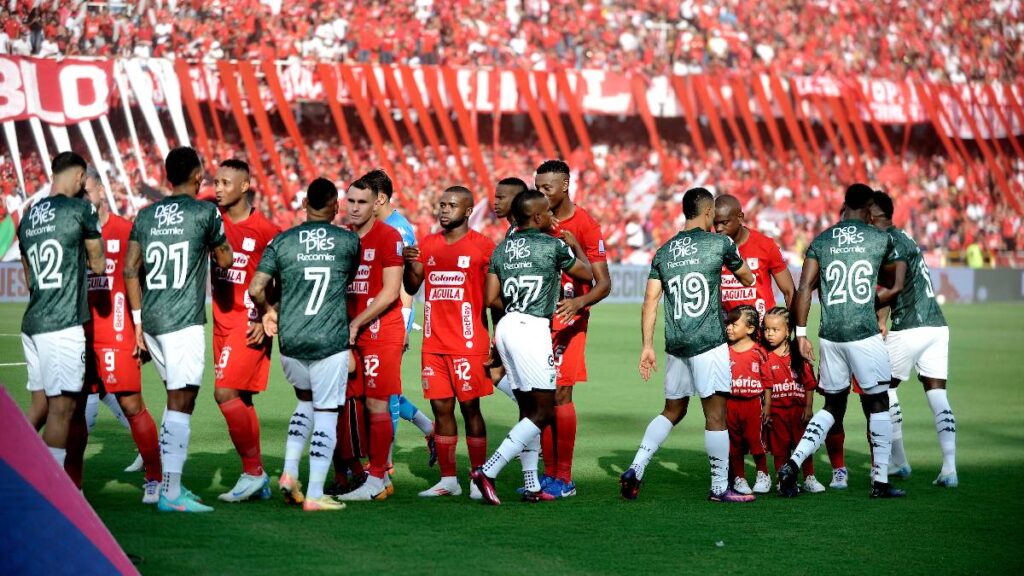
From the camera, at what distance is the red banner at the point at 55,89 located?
94.9 ft

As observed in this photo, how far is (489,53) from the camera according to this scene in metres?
35.3

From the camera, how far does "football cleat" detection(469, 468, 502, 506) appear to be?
25.8 ft

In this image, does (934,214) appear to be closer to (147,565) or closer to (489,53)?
(489,53)

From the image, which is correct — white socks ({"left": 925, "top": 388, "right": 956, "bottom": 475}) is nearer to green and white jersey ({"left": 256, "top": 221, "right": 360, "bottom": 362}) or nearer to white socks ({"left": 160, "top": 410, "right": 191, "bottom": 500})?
green and white jersey ({"left": 256, "top": 221, "right": 360, "bottom": 362})

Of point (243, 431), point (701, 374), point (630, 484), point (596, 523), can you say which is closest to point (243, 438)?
point (243, 431)

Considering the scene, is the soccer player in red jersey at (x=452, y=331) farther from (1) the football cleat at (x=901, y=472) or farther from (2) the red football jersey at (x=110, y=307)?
(1) the football cleat at (x=901, y=472)

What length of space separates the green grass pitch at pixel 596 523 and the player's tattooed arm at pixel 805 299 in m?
1.01

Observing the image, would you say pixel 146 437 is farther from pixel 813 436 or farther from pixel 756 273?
pixel 756 273

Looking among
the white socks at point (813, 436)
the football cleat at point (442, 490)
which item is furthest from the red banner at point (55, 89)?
the white socks at point (813, 436)

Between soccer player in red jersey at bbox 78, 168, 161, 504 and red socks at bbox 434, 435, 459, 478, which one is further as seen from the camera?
red socks at bbox 434, 435, 459, 478

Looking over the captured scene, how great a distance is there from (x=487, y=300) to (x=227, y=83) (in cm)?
2491

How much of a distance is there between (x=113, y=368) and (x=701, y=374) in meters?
3.64

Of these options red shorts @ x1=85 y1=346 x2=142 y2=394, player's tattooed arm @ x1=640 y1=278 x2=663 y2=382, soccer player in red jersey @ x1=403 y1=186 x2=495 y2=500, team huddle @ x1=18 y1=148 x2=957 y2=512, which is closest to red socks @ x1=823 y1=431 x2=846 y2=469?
team huddle @ x1=18 y1=148 x2=957 y2=512

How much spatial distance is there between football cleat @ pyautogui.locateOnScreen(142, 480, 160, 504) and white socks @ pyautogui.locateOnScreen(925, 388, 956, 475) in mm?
5393
